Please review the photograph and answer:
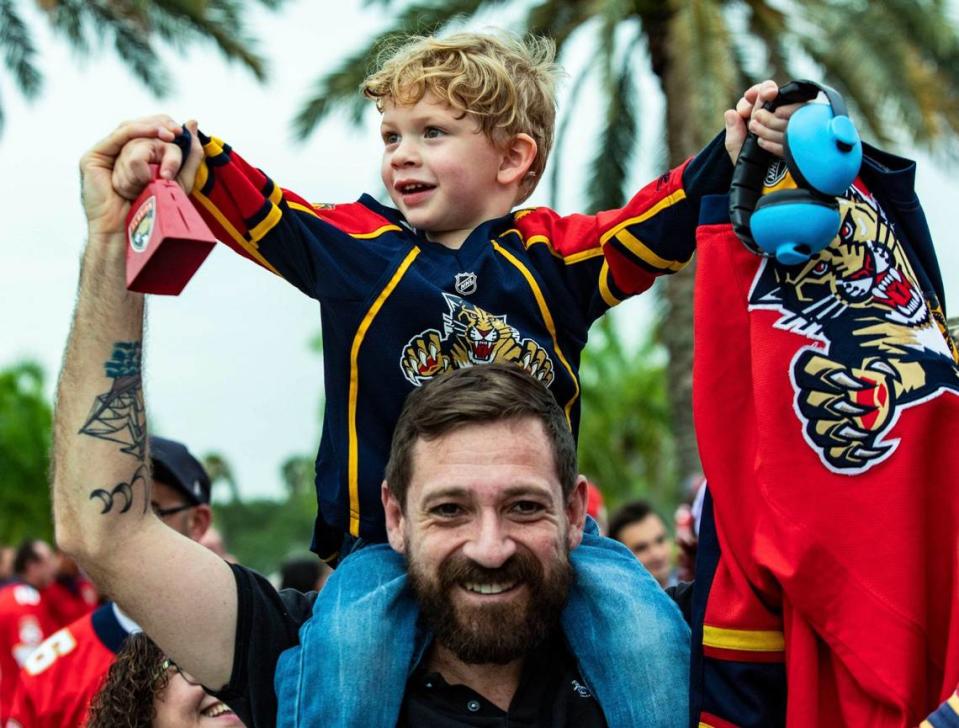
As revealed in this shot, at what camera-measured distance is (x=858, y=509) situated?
9.02ft

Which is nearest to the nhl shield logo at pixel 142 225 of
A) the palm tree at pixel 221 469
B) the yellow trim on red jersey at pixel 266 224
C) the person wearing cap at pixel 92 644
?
the yellow trim on red jersey at pixel 266 224

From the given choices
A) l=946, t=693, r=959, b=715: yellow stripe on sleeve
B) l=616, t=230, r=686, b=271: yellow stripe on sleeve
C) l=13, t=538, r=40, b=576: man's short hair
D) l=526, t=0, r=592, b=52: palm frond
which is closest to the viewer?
l=946, t=693, r=959, b=715: yellow stripe on sleeve

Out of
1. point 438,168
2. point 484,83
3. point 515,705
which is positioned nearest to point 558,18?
point 484,83

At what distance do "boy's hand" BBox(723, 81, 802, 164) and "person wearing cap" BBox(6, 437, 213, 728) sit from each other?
8.99 feet

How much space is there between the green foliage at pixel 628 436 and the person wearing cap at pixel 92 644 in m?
24.1

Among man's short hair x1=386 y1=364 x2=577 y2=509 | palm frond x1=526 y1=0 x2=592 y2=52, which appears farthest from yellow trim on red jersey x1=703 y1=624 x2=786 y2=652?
palm frond x1=526 y1=0 x2=592 y2=52

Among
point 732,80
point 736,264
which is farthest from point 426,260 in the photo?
point 732,80

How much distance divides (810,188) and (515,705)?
51.0 inches

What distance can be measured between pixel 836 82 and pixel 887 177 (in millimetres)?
11247

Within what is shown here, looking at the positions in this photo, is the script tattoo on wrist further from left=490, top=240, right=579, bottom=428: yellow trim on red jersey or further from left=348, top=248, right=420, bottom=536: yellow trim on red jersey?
left=490, top=240, right=579, bottom=428: yellow trim on red jersey

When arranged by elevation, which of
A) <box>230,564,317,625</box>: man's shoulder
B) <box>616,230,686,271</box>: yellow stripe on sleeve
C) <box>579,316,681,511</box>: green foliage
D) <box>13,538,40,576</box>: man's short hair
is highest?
<box>616,230,686,271</box>: yellow stripe on sleeve

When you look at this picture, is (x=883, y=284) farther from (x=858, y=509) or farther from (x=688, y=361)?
(x=688, y=361)

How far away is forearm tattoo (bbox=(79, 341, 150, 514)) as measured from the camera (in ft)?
10.3

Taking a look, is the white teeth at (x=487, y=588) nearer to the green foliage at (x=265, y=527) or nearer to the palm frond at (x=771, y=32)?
the palm frond at (x=771, y=32)
